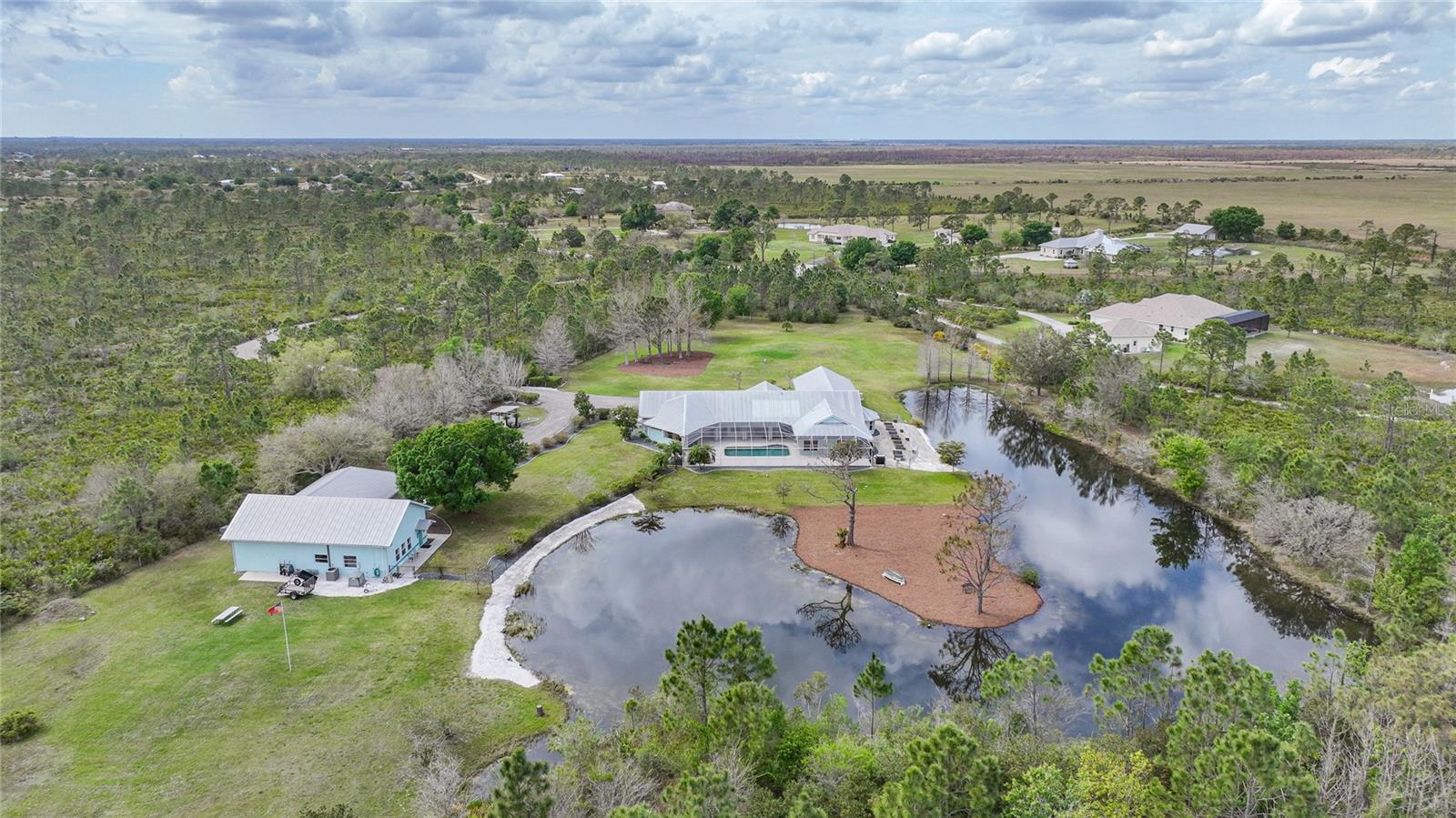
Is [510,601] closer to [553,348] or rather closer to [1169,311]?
[553,348]

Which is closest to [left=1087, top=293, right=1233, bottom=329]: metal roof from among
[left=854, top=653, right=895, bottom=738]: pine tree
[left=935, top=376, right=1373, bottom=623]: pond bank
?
[left=935, top=376, right=1373, bottom=623]: pond bank

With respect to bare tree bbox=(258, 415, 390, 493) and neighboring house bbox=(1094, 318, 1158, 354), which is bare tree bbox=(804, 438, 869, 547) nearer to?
bare tree bbox=(258, 415, 390, 493)

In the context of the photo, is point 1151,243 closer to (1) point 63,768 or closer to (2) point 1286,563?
(2) point 1286,563

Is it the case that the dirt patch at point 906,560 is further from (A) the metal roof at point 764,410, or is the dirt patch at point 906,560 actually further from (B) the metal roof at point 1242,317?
(B) the metal roof at point 1242,317

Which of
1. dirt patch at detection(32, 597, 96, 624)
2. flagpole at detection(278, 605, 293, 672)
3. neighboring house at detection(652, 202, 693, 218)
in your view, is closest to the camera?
flagpole at detection(278, 605, 293, 672)

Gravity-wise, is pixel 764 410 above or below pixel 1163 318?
below

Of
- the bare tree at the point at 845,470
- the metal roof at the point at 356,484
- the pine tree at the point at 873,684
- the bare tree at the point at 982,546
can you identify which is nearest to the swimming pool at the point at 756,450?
the bare tree at the point at 845,470

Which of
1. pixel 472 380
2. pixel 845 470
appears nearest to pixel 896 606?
pixel 845 470
